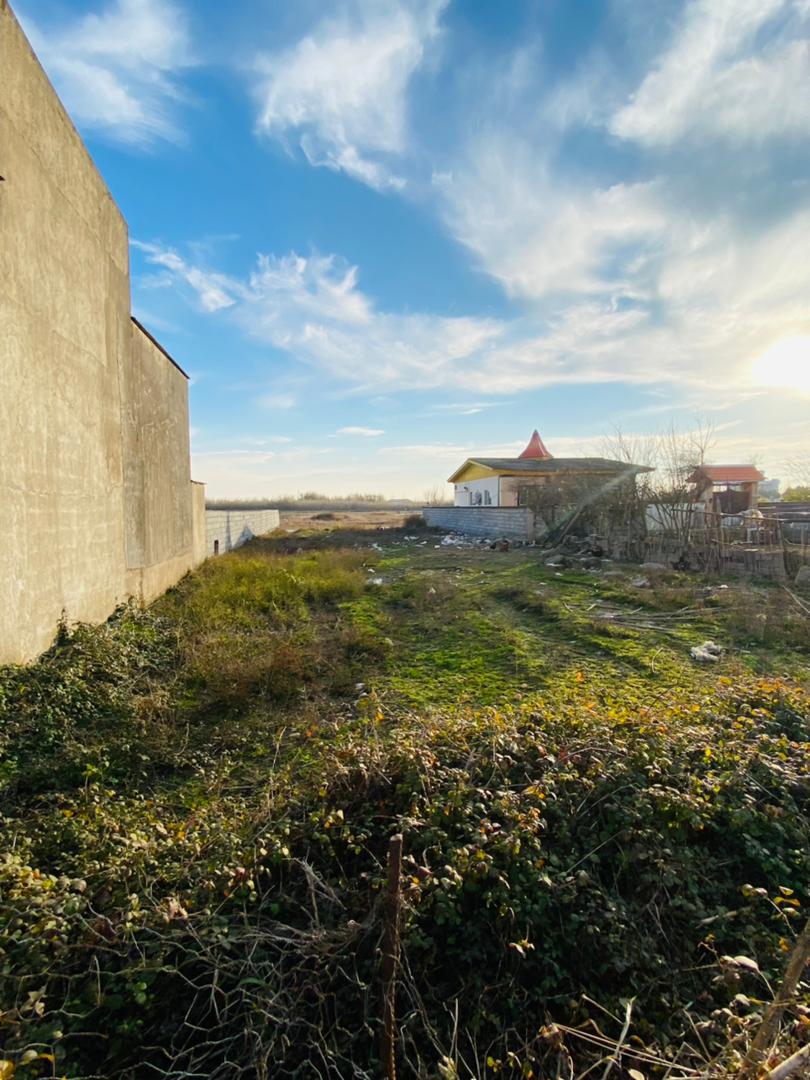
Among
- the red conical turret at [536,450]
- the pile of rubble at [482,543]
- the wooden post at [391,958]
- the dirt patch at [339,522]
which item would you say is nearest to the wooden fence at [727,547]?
the pile of rubble at [482,543]

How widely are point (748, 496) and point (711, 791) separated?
57.3ft

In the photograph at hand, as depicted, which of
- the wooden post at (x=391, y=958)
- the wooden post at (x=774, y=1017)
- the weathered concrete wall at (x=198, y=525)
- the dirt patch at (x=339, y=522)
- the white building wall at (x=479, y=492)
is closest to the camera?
the wooden post at (x=774, y=1017)

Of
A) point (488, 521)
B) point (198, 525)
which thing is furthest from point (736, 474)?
point (198, 525)

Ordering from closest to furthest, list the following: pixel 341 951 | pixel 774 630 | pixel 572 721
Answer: pixel 341 951
pixel 572 721
pixel 774 630

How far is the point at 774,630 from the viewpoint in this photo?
6129 mm

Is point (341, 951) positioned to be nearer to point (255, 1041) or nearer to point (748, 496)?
point (255, 1041)

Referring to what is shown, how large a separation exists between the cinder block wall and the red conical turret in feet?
29.0

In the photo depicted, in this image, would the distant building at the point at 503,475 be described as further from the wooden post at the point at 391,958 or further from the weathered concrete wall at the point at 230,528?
the wooden post at the point at 391,958

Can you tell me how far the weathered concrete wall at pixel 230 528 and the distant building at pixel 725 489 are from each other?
1116cm

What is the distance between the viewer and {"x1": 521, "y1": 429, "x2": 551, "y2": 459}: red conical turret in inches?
1170

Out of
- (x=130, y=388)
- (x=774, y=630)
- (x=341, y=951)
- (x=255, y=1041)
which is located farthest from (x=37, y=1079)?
(x=774, y=630)

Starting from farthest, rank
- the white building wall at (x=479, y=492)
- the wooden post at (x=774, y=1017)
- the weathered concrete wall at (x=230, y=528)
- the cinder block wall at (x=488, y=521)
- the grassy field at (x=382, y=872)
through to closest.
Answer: the white building wall at (x=479, y=492) → the cinder block wall at (x=488, y=521) → the weathered concrete wall at (x=230, y=528) → the grassy field at (x=382, y=872) → the wooden post at (x=774, y=1017)

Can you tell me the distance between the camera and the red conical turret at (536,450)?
2972 centimetres

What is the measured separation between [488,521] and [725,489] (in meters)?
8.32
